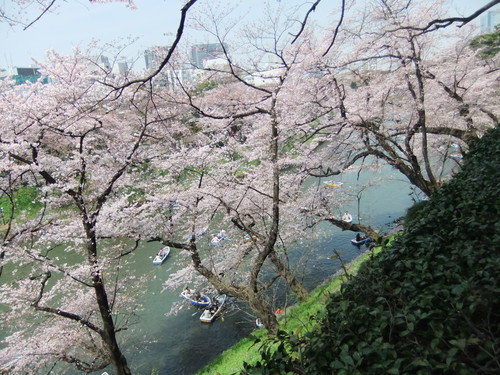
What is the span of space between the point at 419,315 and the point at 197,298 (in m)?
11.1

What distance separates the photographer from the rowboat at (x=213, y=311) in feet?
37.5

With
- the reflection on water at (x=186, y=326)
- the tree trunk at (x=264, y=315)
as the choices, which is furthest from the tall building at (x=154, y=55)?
the reflection on water at (x=186, y=326)

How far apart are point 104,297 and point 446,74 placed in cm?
1028

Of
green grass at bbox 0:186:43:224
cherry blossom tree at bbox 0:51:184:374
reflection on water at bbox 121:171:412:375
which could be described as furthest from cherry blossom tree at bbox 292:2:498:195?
green grass at bbox 0:186:43:224

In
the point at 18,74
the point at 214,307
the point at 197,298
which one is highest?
the point at 18,74

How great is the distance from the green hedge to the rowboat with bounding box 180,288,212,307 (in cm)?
1014

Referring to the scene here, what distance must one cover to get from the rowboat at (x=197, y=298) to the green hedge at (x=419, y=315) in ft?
33.3

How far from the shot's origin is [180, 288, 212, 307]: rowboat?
1203cm

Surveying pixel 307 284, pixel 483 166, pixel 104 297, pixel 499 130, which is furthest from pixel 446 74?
pixel 104 297

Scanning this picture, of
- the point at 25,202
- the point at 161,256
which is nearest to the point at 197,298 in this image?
the point at 161,256

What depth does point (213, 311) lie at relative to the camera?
11641 mm

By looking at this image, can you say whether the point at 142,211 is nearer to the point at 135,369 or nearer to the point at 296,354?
the point at 135,369

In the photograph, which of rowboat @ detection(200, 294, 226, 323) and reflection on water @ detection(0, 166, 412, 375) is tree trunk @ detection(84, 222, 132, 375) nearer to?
reflection on water @ detection(0, 166, 412, 375)

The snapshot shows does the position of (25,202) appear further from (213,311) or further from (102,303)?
(102,303)
